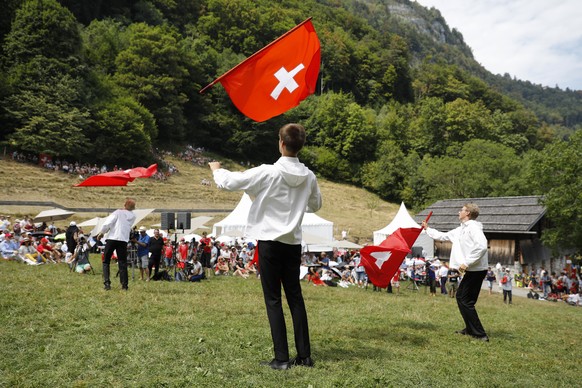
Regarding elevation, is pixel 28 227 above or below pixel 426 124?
below

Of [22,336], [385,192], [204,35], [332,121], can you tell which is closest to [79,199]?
[22,336]

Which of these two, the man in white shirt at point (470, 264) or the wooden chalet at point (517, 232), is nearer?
the man in white shirt at point (470, 264)

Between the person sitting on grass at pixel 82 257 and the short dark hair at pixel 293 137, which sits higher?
the short dark hair at pixel 293 137

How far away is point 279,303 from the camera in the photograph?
4797 millimetres

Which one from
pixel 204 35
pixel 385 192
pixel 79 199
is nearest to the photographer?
pixel 79 199

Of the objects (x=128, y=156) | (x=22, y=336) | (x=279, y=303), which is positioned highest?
(x=128, y=156)

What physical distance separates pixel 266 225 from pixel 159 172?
51.6m

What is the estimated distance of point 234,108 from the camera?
77.4 metres

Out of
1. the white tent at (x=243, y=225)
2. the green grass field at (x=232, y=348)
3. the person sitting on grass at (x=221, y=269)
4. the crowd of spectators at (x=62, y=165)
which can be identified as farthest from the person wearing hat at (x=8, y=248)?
the crowd of spectators at (x=62, y=165)

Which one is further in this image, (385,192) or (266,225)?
(385,192)

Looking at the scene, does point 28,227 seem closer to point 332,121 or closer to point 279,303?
point 279,303

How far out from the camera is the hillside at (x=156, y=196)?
37875mm

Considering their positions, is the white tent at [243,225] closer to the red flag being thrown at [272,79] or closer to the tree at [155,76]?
the red flag being thrown at [272,79]

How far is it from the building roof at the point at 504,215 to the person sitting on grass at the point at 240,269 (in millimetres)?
23053
